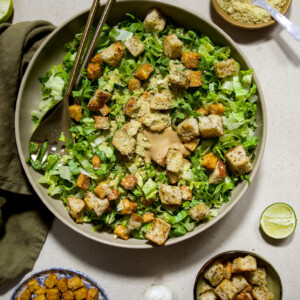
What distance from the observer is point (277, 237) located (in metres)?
3.68

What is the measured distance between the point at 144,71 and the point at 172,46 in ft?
1.14

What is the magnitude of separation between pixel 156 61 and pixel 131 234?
5.68ft

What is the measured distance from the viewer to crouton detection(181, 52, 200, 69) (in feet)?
10.9

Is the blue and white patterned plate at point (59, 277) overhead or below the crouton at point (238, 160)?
below

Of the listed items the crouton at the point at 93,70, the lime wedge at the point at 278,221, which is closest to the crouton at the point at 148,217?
the lime wedge at the point at 278,221

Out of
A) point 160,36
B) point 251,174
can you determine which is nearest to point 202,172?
point 251,174

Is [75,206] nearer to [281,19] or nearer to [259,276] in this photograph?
[259,276]

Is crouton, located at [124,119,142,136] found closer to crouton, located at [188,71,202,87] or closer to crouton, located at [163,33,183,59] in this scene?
crouton, located at [188,71,202,87]

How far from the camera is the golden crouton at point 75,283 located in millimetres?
3746

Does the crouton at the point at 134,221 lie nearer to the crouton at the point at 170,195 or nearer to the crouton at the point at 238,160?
the crouton at the point at 170,195

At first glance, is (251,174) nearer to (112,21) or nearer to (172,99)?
(172,99)

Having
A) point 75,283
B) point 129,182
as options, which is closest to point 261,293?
point 129,182

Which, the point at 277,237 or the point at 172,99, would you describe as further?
the point at 277,237

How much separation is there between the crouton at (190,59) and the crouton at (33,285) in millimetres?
2804
